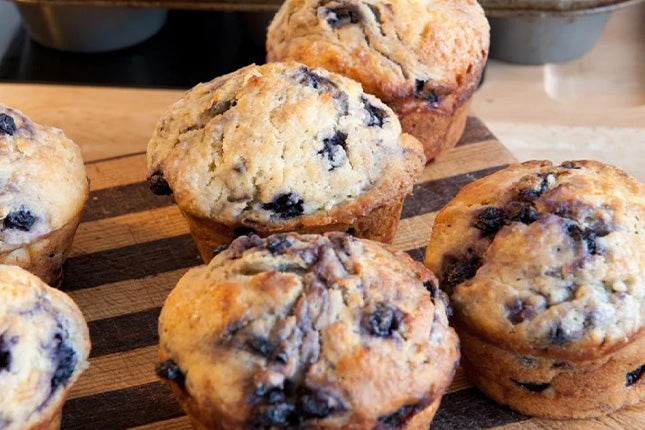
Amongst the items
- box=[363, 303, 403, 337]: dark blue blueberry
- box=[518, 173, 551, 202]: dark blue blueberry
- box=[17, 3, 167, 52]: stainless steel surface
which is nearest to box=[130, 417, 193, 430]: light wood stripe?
box=[363, 303, 403, 337]: dark blue blueberry

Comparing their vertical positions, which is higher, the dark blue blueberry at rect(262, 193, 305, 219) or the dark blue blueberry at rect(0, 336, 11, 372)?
the dark blue blueberry at rect(262, 193, 305, 219)

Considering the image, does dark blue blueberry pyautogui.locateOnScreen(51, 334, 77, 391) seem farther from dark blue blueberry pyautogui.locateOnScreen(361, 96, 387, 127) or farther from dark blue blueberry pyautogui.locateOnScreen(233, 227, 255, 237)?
dark blue blueberry pyautogui.locateOnScreen(361, 96, 387, 127)

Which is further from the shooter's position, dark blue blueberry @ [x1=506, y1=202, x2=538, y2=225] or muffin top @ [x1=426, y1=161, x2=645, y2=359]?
dark blue blueberry @ [x1=506, y1=202, x2=538, y2=225]

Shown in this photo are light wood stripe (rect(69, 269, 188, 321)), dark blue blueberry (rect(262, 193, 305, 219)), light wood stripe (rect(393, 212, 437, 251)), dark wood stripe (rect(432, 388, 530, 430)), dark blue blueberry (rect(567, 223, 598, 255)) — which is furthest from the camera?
light wood stripe (rect(393, 212, 437, 251))

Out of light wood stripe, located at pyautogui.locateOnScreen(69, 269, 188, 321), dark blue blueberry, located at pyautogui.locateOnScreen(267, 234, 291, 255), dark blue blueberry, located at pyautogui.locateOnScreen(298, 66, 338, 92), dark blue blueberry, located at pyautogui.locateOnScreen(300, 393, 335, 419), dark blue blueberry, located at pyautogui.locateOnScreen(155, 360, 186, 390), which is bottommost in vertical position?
light wood stripe, located at pyautogui.locateOnScreen(69, 269, 188, 321)

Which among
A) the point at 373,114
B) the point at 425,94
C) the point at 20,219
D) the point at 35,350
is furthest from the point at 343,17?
the point at 35,350

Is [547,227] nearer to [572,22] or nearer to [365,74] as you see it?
[365,74]

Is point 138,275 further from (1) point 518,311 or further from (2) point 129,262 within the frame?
(1) point 518,311

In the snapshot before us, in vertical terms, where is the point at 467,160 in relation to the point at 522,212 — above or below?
below
